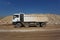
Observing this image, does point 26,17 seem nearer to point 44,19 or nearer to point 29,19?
point 29,19

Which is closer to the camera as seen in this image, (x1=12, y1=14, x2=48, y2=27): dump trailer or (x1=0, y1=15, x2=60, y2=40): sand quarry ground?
(x1=0, y1=15, x2=60, y2=40): sand quarry ground

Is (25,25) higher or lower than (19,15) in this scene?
lower

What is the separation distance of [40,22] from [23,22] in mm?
4796

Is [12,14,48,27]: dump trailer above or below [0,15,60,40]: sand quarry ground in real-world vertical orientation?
above

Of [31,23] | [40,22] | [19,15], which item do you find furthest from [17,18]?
[40,22]

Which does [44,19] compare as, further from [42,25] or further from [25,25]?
[25,25]

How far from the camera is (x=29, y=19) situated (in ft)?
135

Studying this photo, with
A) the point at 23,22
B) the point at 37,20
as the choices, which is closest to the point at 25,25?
the point at 23,22

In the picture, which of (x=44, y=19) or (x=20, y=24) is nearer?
(x=20, y=24)

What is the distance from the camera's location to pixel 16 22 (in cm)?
4047
